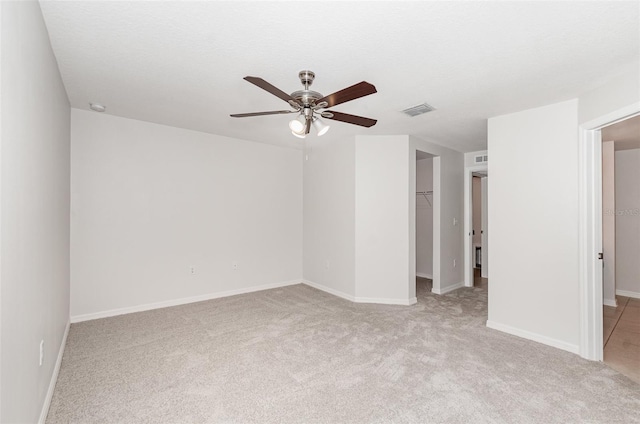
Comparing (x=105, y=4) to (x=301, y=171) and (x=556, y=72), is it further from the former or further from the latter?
(x=301, y=171)

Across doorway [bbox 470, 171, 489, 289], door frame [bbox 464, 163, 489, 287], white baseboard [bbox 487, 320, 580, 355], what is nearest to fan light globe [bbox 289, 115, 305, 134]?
white baseboard [bbox 487, 320, 580, 355]

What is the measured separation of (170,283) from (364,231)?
9.28 ft

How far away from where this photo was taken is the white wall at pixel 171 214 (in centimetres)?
376

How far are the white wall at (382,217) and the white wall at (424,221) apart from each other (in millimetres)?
2011

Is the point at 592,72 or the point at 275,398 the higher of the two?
the point at 592,72

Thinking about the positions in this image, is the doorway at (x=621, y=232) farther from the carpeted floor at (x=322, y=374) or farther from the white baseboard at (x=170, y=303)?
the white baseboard at (x=170, y=303)

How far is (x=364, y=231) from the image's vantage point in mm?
4633

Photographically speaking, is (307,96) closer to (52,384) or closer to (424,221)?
(52,384)

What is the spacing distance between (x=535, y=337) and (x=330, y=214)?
306cm

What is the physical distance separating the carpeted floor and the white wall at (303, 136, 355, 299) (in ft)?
3.67

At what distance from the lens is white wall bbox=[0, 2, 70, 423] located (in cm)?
133

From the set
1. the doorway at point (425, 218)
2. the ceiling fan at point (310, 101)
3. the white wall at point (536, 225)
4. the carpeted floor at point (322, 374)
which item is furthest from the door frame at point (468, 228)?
the ceiling fan at point (310, 101)

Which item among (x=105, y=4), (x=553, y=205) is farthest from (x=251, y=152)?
(x=553, y=205)

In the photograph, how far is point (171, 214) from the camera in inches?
171
